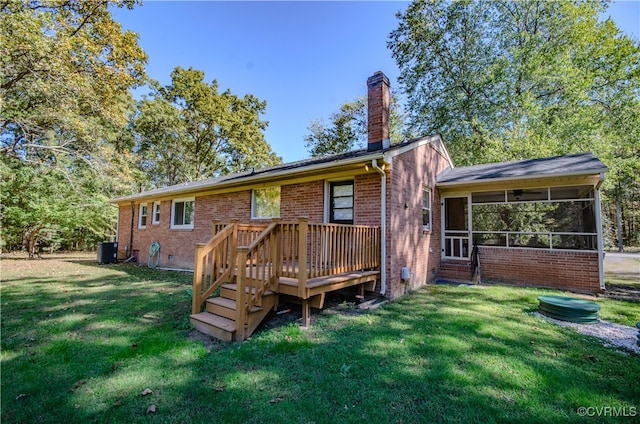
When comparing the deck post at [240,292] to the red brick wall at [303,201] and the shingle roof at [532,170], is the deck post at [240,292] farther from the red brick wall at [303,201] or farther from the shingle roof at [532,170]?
the shingle roof at [532,170]

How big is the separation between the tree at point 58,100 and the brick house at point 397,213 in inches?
156

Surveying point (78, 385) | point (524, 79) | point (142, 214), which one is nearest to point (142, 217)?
point (142, 214)

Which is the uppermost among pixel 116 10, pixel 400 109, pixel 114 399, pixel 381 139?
pixel 400 109

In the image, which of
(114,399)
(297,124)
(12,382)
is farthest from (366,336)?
(297,124)

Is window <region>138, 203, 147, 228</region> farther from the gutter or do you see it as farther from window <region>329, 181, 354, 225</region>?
the gutter

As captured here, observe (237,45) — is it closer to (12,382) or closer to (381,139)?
(381,139)

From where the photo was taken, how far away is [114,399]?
9.04ft

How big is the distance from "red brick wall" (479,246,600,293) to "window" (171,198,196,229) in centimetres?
1082

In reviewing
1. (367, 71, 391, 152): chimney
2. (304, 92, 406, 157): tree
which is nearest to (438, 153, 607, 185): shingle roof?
(367, 71, 391, 152): chimney

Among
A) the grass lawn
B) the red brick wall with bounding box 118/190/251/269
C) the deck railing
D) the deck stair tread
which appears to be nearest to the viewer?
the grass lawn

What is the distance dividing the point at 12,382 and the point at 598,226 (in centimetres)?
1161

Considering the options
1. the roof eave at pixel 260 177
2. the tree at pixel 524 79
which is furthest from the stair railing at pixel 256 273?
the tree at pixel 524 79

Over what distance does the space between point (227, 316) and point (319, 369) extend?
197 centimetres

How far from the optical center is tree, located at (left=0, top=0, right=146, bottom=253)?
809cm
